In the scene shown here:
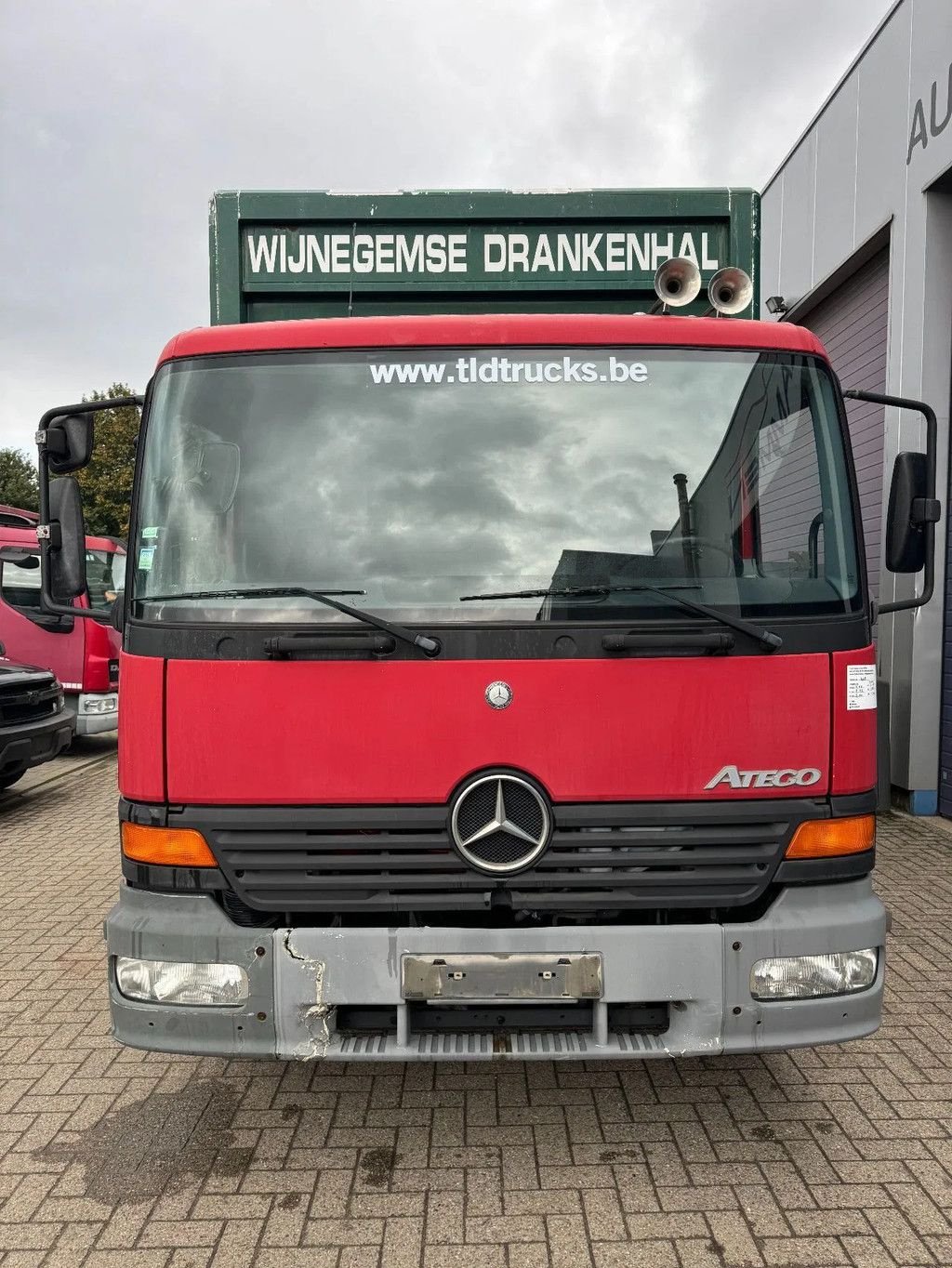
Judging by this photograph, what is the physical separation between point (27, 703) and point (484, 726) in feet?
21.4

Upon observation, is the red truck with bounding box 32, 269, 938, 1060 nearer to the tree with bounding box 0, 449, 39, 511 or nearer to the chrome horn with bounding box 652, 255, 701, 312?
the chrome horn with bounding box 652, 255, 701, 312

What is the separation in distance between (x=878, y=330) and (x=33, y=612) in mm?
8473

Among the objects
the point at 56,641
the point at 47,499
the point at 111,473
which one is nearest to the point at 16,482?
the point at 111,473

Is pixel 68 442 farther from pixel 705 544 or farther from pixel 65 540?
pixel 705 544

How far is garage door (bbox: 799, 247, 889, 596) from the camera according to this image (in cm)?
809

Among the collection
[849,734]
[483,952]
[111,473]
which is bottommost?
[483,952]

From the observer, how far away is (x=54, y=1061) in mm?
3623

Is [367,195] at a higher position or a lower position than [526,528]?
higher

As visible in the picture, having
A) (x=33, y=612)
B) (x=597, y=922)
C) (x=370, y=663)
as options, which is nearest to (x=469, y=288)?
(x=370, y=663)

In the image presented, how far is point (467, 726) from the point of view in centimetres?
263

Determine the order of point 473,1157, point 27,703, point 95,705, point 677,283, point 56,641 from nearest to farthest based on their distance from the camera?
point 473,1157 < point 677,283 < point 27,703 < point 56,641 < point 95,705

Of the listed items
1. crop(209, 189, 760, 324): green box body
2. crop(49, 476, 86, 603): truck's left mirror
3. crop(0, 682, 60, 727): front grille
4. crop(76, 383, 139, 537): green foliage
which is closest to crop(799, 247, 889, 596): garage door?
crop(209, 189, 760, 324): green box body

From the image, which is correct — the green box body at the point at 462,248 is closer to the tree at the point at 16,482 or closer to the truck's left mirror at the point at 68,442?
the truck's left mirror at the point at 68,442

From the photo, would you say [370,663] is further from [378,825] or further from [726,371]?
[726,371]
